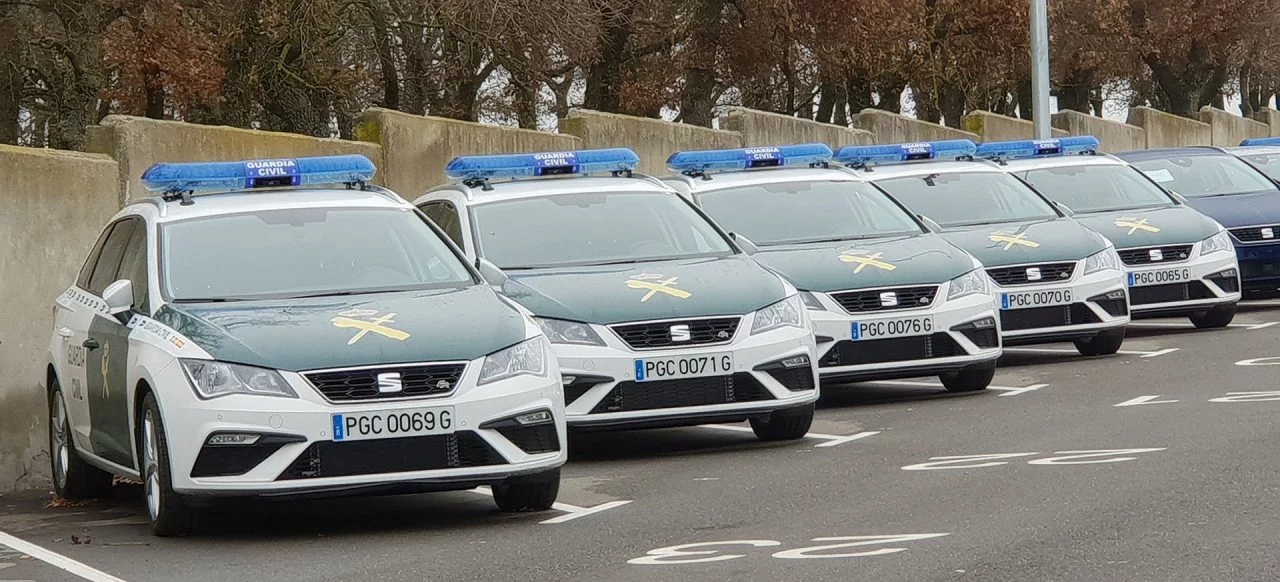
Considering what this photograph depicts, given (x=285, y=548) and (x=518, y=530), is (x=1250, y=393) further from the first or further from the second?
(x=285, y=548)

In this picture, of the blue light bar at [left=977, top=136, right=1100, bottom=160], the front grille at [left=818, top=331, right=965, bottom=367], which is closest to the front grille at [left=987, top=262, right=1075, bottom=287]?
the front grille at [left=818, top=331, right=965, bottom=367]

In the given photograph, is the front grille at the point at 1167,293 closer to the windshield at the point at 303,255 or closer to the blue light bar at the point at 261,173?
the blue light bar at the point at 261,173

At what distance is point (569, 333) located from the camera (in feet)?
37.2

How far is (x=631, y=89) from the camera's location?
4419 cm

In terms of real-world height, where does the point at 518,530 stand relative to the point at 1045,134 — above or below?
below

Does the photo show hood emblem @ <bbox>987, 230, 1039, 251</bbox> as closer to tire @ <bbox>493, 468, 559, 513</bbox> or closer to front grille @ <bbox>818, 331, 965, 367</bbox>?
front grille @ <bbox>818, 331, 965, 367</bbox>

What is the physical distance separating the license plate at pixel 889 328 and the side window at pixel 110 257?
15.6ft

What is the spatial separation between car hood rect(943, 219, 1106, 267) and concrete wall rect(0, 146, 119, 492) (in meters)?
6.53

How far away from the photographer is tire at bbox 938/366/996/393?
46.1 feet

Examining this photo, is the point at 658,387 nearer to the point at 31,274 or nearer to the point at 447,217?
the point at 447,217

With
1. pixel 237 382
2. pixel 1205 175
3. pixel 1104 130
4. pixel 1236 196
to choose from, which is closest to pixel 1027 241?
pixel 1236 196

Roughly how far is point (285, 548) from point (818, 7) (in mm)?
30401

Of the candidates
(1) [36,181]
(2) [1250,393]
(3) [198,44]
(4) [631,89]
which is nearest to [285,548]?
(1) [36,181]

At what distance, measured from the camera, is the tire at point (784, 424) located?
11773 mm
